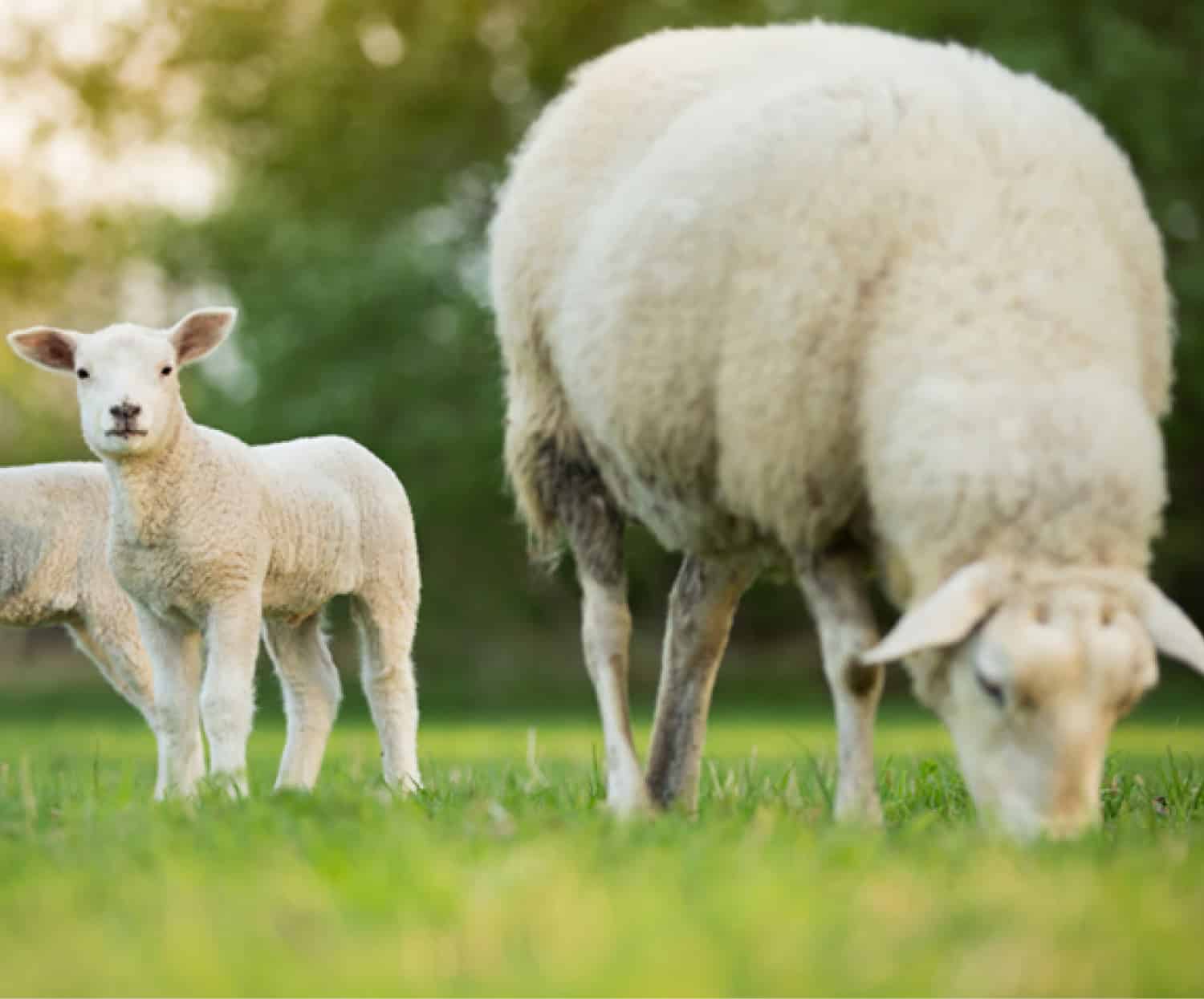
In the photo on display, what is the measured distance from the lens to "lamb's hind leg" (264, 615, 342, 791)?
6340 mm

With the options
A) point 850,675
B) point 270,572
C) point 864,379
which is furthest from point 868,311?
point 270,572

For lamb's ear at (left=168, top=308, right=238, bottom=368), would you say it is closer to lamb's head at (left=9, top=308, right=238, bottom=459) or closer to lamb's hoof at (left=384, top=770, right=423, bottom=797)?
lamb's head at (left=9, top=308, right=238, bottom=459)

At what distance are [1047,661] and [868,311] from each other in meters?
1.14

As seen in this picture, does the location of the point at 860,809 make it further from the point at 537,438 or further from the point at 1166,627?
the point at 537,438

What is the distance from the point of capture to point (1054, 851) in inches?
154

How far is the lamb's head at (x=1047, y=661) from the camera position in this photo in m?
4.02

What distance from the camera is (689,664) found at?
20.5ft

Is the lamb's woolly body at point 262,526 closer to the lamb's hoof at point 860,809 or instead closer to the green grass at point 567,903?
the green grass at point 567,903

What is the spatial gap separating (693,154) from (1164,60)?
13.7 metres

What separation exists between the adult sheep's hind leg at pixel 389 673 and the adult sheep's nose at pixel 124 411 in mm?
1219

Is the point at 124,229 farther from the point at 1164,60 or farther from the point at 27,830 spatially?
the point at 27,830

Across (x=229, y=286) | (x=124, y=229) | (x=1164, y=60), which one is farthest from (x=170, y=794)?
(x=124, y=229)

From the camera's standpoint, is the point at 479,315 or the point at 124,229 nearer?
the point at 479,315

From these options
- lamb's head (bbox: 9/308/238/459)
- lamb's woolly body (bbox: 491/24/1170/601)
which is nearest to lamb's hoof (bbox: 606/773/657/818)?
lamb's woolly body (bbox: 491/24/1170/601)
